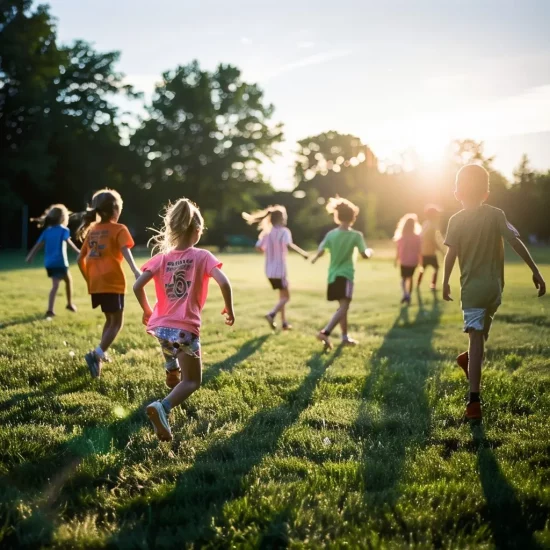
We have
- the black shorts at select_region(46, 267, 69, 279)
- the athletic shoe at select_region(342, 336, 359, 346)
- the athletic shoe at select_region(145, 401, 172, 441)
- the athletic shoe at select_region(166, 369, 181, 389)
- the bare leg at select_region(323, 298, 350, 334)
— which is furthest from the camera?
the black shorts at select_region(46, 267, 69, 279)

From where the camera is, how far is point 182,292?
4.41 metres

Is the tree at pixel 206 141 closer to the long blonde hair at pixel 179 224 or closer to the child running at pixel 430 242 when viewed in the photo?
the child running at pixel 430 242

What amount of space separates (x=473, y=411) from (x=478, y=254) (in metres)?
1.30

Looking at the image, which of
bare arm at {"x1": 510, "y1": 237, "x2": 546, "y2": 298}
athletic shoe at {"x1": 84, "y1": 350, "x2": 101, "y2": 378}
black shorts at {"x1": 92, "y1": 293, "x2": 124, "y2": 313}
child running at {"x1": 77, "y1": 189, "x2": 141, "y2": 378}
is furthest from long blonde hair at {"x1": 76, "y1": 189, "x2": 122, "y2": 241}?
bare arm at {"x1": 510, "y1": 237, "x2": 546, "y2": 298}

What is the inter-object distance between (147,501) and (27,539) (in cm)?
62

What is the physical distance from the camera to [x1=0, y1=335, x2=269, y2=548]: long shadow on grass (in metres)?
2.88

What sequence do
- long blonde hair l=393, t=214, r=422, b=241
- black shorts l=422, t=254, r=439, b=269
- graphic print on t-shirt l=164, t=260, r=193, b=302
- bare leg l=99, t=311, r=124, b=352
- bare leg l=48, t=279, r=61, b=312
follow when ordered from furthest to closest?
black shorts l=422, t=254, r=439, b=269 < long blonde hair l=393, t=214, r=422, b=241 < bare leg l=48, t=279, r=61, b=312 < bare leg l=99, t=311, r=124, b=352 < graphic print on t-shirt l=164, t=260, r=193, b=302

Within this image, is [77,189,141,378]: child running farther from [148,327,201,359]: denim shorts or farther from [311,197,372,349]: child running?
[311,197,372,349]: child running

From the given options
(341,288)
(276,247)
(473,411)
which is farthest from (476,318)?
(276,247)

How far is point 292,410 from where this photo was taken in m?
4.85

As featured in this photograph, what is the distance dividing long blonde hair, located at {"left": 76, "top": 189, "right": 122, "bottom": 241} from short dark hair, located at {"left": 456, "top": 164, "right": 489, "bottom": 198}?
3.63 meters

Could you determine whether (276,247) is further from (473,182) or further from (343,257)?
(473,182)

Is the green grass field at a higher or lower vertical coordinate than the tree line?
lower

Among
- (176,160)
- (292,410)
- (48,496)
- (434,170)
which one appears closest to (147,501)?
(48,496)
